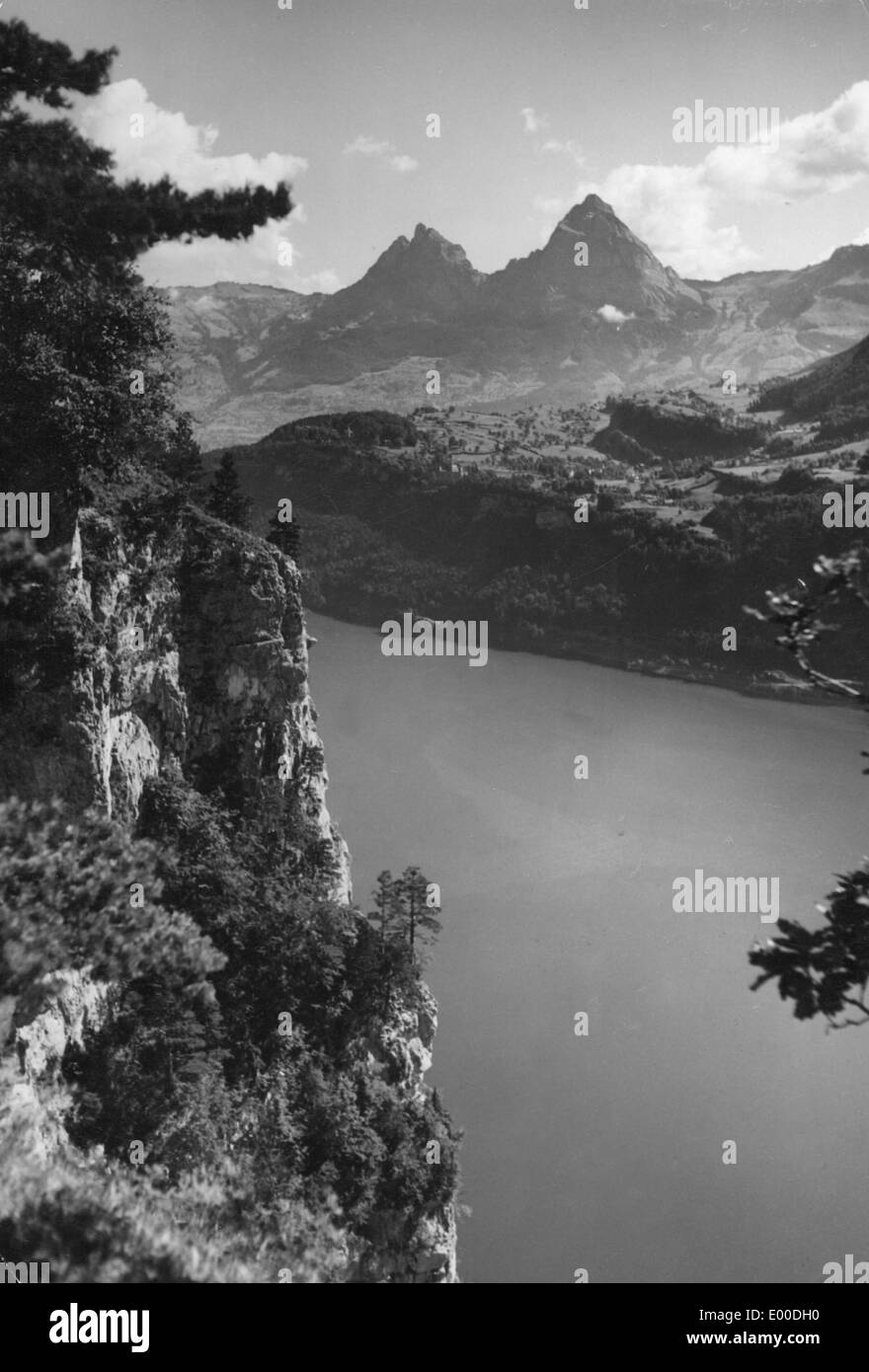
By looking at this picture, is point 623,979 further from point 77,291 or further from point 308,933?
point 77,291

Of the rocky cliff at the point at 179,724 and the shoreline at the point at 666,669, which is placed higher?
the shoreline at the point at 666,669

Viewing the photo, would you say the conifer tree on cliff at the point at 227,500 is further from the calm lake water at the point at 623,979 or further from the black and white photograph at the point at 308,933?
the calm lake water at the point at 623,979

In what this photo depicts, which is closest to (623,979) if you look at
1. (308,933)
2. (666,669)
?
(308,933)

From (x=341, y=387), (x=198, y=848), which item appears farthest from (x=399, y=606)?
(x=341, y=387)

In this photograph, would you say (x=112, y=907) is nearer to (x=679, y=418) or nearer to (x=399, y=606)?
(x=399, y=606)

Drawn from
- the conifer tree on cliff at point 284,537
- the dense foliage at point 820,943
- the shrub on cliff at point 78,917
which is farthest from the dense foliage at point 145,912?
the dense foliage at point 820,943

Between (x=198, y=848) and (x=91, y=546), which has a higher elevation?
(x=91, y=546)
